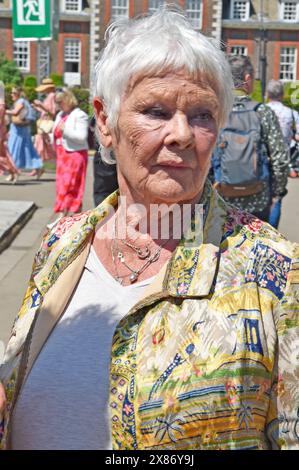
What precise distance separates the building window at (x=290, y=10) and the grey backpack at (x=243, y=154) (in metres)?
59.4

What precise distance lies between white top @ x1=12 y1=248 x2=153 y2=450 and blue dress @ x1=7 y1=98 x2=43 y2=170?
17555 millimetres

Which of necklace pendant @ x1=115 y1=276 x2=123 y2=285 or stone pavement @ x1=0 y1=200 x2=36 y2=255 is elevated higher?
necklace pendant @ x1=115 y1=276 x2=123 y2=285

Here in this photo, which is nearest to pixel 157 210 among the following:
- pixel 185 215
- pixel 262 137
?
pixel 185 215

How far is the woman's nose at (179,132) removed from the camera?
2.31 metres

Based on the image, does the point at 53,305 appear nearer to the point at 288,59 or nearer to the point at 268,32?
the point at 268,32

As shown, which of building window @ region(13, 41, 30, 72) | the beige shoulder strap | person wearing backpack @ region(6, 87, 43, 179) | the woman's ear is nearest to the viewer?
the beige shoulder strap

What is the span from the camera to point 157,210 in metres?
2.44

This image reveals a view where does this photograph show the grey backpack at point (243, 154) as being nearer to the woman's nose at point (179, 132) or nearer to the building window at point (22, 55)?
the woman's nose at point (179, 132)

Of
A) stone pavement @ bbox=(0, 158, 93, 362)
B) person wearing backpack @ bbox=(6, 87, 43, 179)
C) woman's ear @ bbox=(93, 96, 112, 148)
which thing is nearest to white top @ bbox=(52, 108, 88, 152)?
stone pavement @ bbox=(0, 158, 93, 362)

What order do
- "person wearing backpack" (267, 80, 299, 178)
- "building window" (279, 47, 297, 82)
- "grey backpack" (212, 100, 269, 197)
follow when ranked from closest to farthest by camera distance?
"grey backpack" (212, 100, 269, 197) → "person wearing backpack" (267, 80, 299, 178) → "building window" (279, 47, 297, 82)

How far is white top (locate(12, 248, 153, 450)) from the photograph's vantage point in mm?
2275

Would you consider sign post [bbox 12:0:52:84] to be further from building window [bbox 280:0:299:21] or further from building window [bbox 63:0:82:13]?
building window [bbox 280:0:299:21]

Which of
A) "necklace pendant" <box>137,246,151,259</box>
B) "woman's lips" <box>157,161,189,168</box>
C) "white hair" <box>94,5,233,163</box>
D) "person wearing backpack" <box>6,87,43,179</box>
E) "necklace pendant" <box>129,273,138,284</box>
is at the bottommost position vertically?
"person wearing backpack" <box>6,87,43,179</box>

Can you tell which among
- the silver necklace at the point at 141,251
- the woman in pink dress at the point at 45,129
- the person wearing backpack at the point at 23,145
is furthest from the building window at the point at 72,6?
the silver necklace at the point at 141,251
